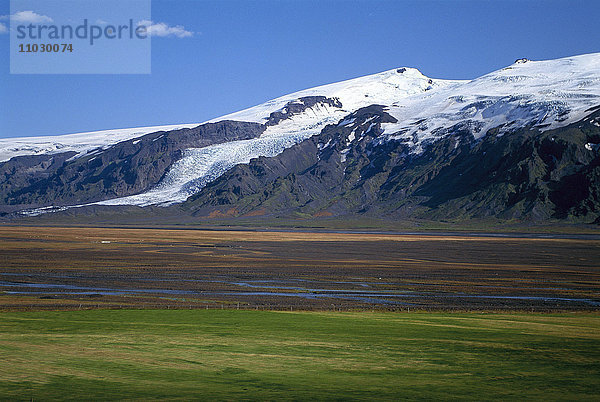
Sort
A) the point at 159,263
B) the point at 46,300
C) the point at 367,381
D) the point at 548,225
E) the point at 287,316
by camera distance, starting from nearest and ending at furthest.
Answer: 1. the point at 367,381
2. the point at 287,316
3. the point at 46,300
4. the point at 159,263
5. the point at 548,225

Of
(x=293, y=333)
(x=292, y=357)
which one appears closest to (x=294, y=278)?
(x=293, y=333)

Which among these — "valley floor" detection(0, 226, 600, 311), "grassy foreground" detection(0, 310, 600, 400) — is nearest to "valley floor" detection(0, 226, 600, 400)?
"grassy foreground" detection(0, 310, 600, 400)

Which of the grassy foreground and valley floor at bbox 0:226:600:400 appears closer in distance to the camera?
the grassy foreground

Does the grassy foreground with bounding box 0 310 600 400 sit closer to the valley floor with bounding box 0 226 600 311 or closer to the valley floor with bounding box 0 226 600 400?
the valley floor with bounding box 0 226 600 400

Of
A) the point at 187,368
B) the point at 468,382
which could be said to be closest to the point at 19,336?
the point at 187,368

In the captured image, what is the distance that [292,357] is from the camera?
24.9 metres

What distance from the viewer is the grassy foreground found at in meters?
19.5

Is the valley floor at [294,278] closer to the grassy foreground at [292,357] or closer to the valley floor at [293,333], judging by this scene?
the valley floor at [293,333]

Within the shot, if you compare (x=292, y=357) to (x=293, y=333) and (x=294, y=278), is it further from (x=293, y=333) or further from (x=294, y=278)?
(x=294, y=278)

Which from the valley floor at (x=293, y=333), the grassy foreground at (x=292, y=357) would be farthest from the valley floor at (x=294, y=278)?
the grassy foreground at (x=292, y=357)

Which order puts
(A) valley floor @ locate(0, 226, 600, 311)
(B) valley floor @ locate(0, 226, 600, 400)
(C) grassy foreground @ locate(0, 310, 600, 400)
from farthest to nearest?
1. (A) valley floor @ locate(0, 226, 600, 311)
2. (B) valley floor @ locate(0, 226, 600, 400)
3. (C) grassy foreground @ locate(0, 310, 600, 400)

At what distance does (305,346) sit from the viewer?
89.8ft

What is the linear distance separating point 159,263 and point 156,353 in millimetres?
53477

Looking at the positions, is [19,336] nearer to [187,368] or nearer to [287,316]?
[187,368]
